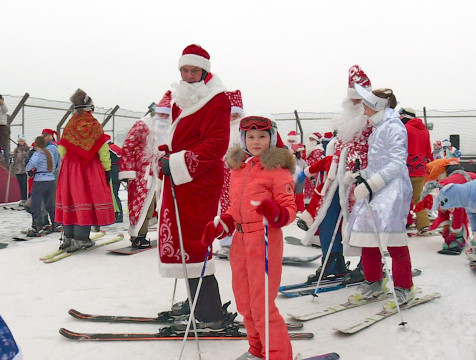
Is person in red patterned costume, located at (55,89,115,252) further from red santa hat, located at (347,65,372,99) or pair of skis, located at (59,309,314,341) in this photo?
red santa hat, located at (347,65,372,99)

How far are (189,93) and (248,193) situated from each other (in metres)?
0.94

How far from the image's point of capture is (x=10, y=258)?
5.66 m

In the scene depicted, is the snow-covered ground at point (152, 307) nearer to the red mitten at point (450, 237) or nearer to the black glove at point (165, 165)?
the red mitten at point (450, 237)

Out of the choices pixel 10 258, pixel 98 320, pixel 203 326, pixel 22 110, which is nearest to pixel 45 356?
pixel 98 320

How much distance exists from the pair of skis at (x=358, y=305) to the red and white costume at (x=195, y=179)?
899mm

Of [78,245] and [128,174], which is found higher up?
[128,174]

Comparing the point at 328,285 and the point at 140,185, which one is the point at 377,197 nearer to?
the point at 328,285

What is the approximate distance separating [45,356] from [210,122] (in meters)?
1.74

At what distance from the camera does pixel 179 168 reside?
3.02m

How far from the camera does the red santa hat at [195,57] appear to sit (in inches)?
126

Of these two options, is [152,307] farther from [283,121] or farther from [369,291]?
[283,121]

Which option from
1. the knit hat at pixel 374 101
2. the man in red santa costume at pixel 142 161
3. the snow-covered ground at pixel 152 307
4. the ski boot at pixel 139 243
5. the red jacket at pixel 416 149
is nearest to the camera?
the snow-covered ground at pixel 152 307

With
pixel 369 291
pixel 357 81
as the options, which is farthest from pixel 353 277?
pixel 357 81

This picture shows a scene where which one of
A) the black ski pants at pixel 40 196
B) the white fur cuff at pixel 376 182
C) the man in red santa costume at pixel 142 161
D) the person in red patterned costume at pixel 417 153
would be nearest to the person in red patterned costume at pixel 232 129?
the man in red santa costume at pixel 142 161
